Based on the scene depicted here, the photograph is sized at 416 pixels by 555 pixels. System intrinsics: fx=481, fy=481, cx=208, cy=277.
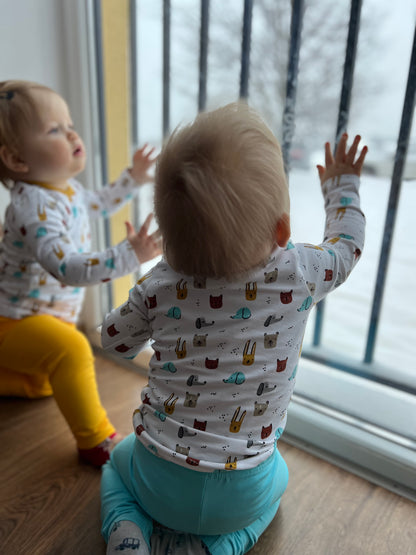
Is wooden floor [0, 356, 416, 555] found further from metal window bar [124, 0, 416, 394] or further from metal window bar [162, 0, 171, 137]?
metal window bar [162, 0, 171, 137]

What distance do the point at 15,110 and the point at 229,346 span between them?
2.25 ft

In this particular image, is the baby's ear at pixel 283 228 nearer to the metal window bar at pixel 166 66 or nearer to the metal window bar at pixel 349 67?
the metal window bar at pixel 349 67

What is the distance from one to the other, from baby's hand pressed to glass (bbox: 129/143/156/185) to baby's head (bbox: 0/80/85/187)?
156mm

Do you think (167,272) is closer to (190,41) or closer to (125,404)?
(125,404)

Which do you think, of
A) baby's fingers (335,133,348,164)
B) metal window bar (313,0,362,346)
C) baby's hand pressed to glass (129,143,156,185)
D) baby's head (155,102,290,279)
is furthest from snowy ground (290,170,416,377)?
baby's head (155,102,290,279)

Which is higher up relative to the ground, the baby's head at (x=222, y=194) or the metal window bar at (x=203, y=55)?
the metal window bar at (x=203, y=55)

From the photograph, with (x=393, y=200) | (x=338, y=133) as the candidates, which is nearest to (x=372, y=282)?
(x=393, y=200)

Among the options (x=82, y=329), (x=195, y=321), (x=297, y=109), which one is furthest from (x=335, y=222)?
(x=82, y=329)

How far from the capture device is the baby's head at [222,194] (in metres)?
0.61

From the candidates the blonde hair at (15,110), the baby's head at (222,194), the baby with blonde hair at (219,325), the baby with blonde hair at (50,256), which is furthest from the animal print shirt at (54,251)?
the baby's head at (222,194)

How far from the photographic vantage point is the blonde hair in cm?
99

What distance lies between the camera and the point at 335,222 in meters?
0.76

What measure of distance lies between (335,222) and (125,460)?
54cm

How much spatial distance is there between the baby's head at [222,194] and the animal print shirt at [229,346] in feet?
0.15
